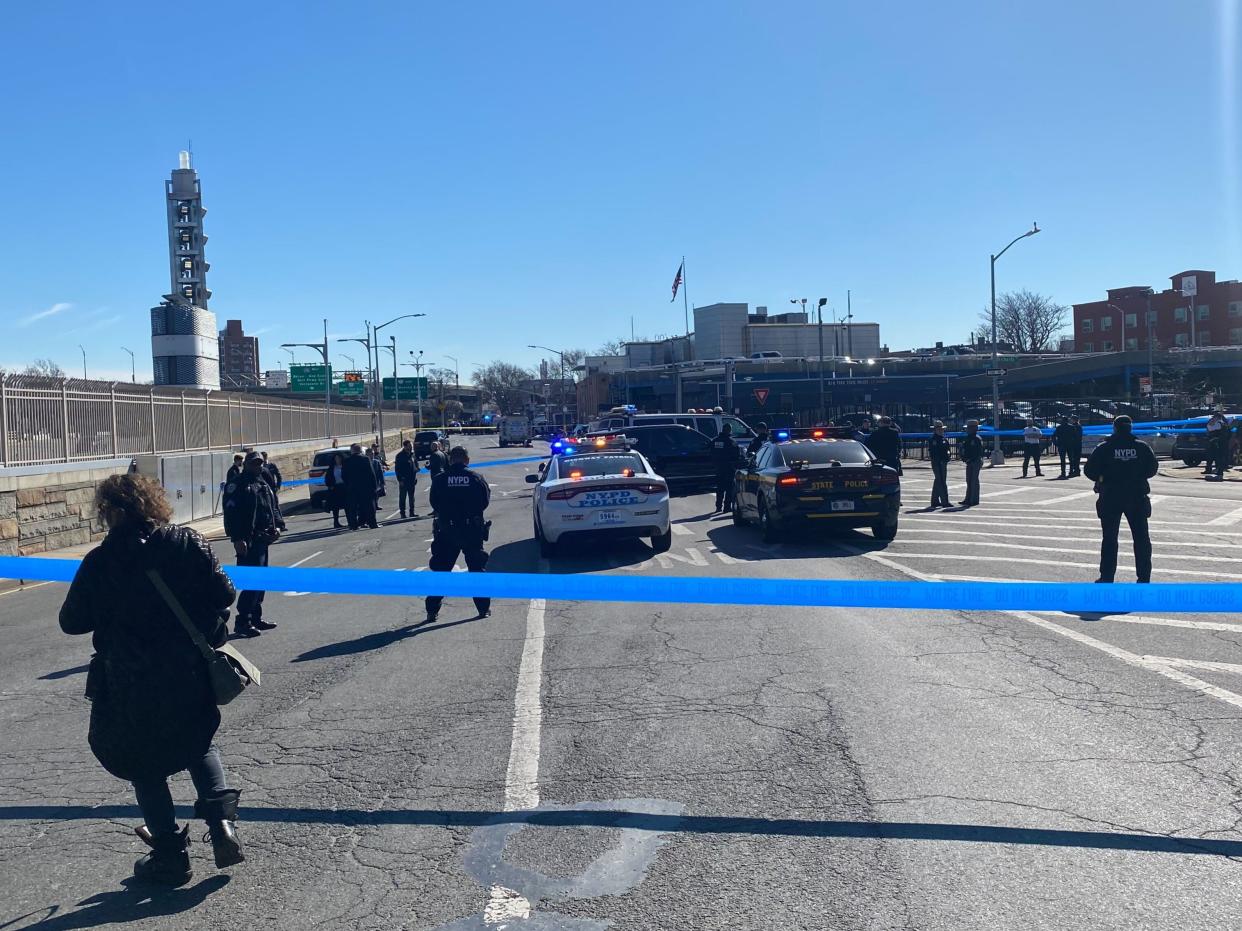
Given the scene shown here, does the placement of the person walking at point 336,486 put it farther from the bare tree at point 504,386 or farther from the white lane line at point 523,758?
the bare tree at point 504,386

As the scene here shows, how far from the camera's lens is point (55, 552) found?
1859 cm

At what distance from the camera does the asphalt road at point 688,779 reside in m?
4.23

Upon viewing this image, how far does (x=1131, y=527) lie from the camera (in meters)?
11.0

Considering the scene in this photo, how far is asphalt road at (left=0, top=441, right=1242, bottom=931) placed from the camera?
167 inches

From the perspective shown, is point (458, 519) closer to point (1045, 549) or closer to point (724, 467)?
point (1045, 549)

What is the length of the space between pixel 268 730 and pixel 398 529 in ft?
52.1

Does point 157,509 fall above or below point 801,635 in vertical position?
above

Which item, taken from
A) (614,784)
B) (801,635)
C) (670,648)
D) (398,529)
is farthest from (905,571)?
(398,529)

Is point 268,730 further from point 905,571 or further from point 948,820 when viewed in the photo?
point 905,571

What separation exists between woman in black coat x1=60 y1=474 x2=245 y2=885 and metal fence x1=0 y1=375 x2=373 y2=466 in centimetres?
1572

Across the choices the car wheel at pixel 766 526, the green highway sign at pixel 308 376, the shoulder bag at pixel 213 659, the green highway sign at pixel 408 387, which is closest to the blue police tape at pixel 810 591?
the shoulder bag at pixel 213 659

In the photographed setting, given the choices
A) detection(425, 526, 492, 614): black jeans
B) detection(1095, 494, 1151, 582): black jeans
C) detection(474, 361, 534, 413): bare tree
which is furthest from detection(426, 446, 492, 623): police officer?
detection(474, 361, 534, 413): bare tree

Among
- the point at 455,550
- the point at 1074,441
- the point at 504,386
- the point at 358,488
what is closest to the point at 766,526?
the point at 455,550

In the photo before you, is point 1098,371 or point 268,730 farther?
point 1098,371
